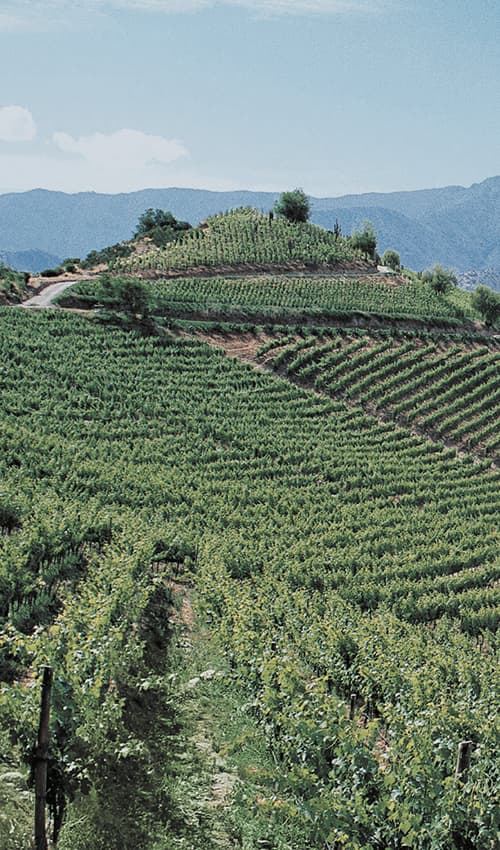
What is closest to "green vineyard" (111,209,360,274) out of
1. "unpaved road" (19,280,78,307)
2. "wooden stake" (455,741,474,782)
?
"unpaved road" (19,280,78,307)

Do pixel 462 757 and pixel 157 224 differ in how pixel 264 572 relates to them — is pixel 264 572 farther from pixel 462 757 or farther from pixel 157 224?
pixel 157 224

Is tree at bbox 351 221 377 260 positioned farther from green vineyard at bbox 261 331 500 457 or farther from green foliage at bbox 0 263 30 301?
green foliage at bbox 0 263 30 301

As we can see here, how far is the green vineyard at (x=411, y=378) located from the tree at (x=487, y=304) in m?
9.15

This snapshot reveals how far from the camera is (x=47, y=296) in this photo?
51.0 metres

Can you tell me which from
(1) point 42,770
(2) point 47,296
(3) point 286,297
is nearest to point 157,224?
(3) point 286,297

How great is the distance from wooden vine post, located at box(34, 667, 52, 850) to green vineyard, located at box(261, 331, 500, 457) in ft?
113

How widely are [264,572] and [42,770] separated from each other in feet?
44.9

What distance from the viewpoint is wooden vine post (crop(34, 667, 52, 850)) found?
24.9ft

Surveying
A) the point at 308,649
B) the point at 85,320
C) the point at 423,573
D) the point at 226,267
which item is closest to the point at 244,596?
the point at 308,649

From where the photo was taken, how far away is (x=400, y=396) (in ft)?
141

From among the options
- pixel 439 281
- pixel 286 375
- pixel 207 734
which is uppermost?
pixel 439 281

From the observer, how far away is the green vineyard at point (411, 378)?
135 ft

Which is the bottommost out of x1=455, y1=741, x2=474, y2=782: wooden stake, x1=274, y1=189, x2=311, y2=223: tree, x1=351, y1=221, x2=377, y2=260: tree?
x1=455, y1=741, x2=474, y2=782: wooden stake

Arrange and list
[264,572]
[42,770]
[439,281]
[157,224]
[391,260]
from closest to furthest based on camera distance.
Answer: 1. [42,770]
2. [264,572]
3. [439,281]
4. [391,260]
5. [157,224]
